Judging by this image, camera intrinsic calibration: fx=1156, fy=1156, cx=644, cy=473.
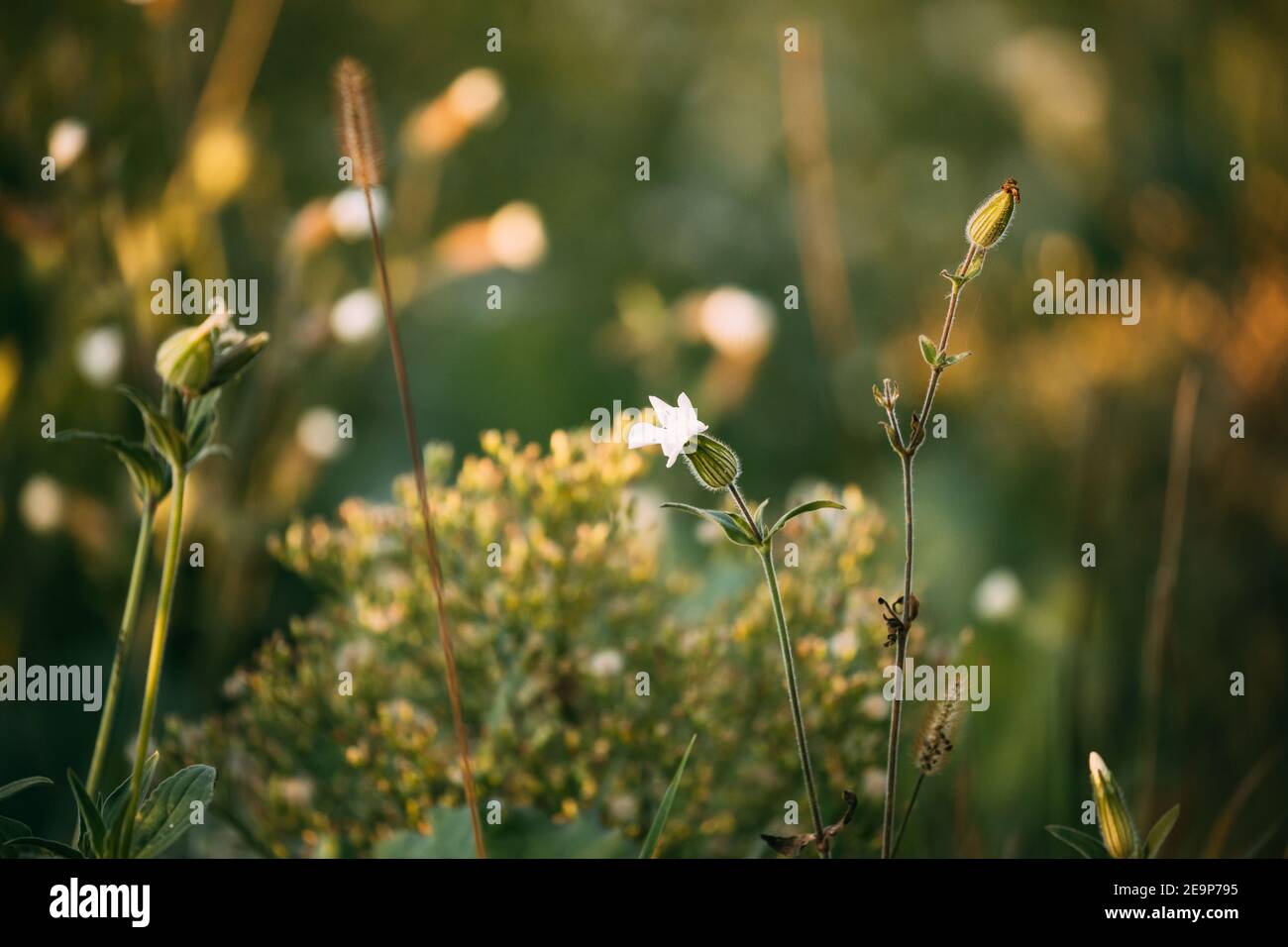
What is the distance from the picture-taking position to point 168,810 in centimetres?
48

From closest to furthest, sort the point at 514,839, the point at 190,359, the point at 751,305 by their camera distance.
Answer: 1. the point at 190,359
2. the point at 514,839
3. the point at 751,305

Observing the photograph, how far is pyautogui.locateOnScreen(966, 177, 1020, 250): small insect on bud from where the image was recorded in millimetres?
427

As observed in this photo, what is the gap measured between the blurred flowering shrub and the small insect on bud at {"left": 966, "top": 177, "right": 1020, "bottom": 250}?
22 centimetres

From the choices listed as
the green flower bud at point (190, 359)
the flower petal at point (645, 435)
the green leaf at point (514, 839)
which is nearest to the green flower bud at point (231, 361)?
the green flower bud at point (190, 359)

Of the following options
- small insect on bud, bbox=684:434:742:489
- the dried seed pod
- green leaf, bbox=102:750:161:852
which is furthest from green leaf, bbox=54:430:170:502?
the dried seed pod

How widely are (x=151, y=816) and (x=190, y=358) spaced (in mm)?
195

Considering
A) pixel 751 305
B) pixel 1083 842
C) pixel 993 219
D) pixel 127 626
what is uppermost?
pixel 751 305

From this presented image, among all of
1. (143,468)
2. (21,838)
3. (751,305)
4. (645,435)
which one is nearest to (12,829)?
(21,838)

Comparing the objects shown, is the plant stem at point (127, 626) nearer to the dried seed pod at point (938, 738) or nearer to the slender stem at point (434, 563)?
the slender stem at point (434, 563)

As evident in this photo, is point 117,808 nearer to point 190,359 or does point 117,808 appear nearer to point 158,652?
point 158,652

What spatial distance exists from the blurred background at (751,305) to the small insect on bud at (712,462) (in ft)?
0.65

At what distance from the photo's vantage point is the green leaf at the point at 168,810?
47 cm
